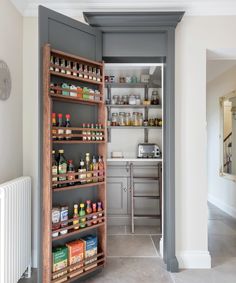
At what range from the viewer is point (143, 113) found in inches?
144

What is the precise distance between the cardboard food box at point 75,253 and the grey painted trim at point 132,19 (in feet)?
6.86

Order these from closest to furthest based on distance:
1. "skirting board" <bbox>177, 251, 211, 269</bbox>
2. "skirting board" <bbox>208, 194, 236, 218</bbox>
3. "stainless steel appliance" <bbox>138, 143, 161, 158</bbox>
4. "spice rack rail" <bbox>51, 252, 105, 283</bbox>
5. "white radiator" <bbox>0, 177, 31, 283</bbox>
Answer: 1. "white radiator" <bbox>0, 177, 31, 283</bbox>
2. "spice rack rail" <bbox>51, 252, 105, 283</bbox>
3. "skirting board" <bbox>177, 251, 211, 269</bbox>
4. "stainless steel appliance" <bbox>138, 143, 161, 158</bbox>
5. "skirting board" <bbox>208, 194, 236, 218</bbox>

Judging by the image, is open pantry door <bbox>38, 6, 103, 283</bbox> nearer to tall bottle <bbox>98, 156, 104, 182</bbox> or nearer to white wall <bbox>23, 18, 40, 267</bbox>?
tall bottle <bbox>98, 156, 104, 182</bbox>

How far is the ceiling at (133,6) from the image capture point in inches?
87.5

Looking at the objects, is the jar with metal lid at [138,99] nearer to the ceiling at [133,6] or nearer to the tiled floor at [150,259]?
the ceiling at [133,6]

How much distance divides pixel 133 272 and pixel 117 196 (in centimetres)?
146

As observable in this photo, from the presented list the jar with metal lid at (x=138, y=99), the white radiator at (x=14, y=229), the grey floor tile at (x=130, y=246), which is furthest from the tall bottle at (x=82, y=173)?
the jar with metal lid at (x=138, y=99)

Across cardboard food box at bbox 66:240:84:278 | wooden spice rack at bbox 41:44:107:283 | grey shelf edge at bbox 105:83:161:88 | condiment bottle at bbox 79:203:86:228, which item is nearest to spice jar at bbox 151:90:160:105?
grey shelf edge at bbox 105:83:161:88

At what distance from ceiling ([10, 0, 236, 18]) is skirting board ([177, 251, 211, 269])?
2.47 metres

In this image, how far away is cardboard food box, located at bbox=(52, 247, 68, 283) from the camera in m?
1.89

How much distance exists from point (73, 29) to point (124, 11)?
57cm

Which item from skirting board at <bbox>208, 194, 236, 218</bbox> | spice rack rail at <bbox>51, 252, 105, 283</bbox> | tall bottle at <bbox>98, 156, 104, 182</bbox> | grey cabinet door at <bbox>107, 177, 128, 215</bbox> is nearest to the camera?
spice rack rail at <bbox>51, 252, 105, 283</bbox>

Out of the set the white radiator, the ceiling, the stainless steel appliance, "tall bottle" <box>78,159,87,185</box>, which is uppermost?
the ceiling

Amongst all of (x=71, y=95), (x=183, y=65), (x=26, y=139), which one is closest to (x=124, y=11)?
(x=183, y=65)
